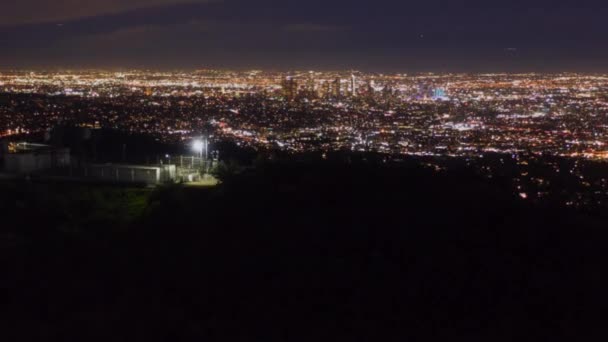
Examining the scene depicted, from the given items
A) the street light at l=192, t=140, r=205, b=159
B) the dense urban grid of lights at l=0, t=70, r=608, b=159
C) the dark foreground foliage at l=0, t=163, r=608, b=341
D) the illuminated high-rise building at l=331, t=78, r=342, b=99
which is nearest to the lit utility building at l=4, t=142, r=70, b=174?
the street light at l=192, t=140, r=205, b=159

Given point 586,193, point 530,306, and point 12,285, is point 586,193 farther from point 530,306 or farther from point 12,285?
point 12,285

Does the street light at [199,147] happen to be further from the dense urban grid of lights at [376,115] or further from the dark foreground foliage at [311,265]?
the dark foreground foliage at [311,265]

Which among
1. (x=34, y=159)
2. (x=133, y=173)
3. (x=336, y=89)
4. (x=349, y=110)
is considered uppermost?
(x=336, y=89)

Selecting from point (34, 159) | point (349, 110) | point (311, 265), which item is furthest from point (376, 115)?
point (311, 265)

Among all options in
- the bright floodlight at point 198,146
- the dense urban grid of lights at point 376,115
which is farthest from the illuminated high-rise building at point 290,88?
the bright floodlight at point 198,146

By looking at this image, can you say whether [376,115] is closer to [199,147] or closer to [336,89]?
[336,89]
